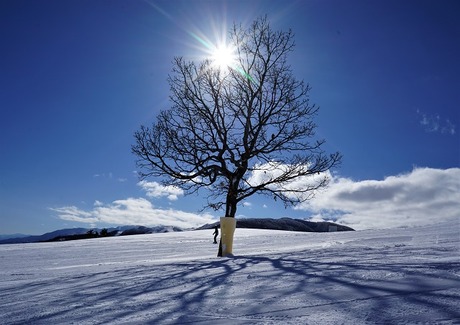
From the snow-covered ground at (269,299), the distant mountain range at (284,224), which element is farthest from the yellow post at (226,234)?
the distant mountain range at (284,224)

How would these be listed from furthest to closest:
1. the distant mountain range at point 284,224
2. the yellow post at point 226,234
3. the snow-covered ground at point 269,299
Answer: the distant mountain range at point 284,224 < the yellow post at point 226,234 < the snow-covered ground at point 269,299

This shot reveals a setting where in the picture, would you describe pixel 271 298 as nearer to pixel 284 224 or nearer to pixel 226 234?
pixel 226 234

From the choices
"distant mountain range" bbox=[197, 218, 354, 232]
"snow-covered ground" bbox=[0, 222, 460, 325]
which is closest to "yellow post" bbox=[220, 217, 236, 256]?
"snow-covered ground" bbox=[0, 222, 460, 325]

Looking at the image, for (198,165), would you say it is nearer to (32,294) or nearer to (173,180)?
(173,180)

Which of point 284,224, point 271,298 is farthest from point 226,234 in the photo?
point 284,224

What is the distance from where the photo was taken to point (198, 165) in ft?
36.9

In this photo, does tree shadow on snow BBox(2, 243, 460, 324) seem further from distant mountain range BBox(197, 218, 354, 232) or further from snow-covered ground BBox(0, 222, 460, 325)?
distant mountain range BBox(197, 218, 354, 232)

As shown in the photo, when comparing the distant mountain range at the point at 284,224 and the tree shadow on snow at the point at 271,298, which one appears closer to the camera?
A: the tree shadow on snow at the point at 271,298

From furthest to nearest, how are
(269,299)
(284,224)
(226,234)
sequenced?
1. (284,224)
2. (226,234)
3. (269,299)

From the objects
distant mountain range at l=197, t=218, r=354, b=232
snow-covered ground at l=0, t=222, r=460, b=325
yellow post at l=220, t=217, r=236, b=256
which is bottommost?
snow-covered ground at l=0, t=222, r=460, b=325

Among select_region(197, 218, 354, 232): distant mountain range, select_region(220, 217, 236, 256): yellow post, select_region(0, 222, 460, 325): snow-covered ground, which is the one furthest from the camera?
select_region(197, 218, 354, 232): distant mountain range

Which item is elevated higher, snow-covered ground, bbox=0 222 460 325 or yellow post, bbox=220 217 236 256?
yellow post, bbox=220 217 236 256

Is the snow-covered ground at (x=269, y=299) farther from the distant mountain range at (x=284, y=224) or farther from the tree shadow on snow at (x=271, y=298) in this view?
the distant mountain range at (x=284, y=224)

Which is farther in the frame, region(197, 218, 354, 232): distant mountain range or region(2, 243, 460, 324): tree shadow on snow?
region(197, 218, 354, 232): distant mountain range
